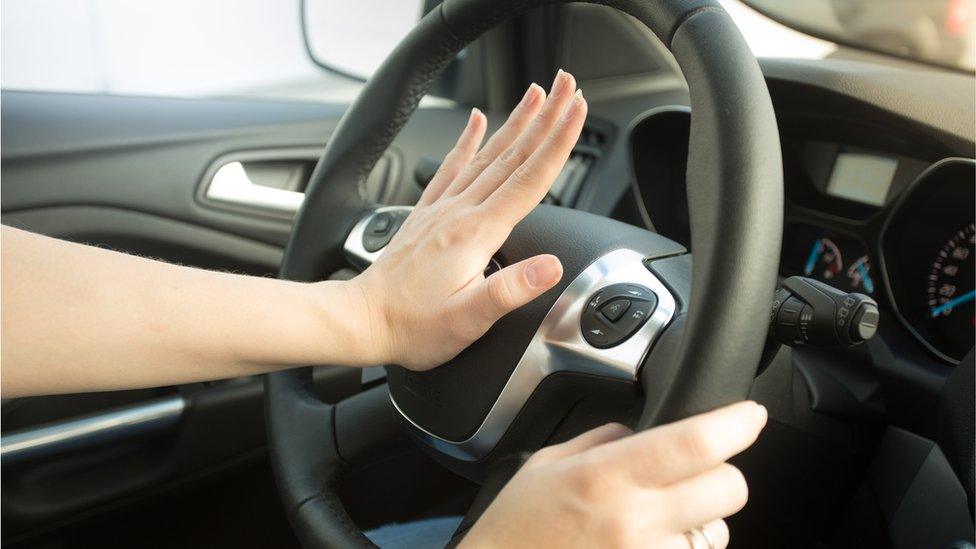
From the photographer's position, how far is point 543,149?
2.10 ft

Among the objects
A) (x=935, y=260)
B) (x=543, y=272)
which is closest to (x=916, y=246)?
(x=935, y=260)

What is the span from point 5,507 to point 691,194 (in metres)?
1.02

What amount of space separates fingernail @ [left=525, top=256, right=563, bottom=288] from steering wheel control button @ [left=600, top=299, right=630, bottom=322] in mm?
56

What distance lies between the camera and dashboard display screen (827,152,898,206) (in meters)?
1.09

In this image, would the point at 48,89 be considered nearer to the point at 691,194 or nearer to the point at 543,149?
the point at 543,149

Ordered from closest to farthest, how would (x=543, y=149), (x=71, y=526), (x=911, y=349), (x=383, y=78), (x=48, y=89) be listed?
1. (x=543, y=149)
2. (x=383, y=78)
3. (x=911, y=349)
4. (x=71, y=526)
5. (x=48, y=89)

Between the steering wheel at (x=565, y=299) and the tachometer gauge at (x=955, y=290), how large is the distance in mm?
453

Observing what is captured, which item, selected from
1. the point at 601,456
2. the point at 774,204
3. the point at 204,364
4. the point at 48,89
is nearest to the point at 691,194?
the point at 774,204

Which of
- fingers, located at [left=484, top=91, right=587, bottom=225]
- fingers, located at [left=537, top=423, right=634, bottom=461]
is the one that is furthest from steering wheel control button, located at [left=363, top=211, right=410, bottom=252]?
fingers, located at [left=537, top=423, right=634, bottom=461]

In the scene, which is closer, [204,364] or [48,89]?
[204,364]

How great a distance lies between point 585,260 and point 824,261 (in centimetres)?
62

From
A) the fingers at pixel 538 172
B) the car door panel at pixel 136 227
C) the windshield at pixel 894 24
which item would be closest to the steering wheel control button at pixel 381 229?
the fingers at pixel 538 172

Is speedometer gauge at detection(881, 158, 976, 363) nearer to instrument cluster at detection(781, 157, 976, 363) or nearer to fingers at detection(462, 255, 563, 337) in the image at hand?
instrument cluster at detection(781, 157, 976, 363)

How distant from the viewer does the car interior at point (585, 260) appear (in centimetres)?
57
